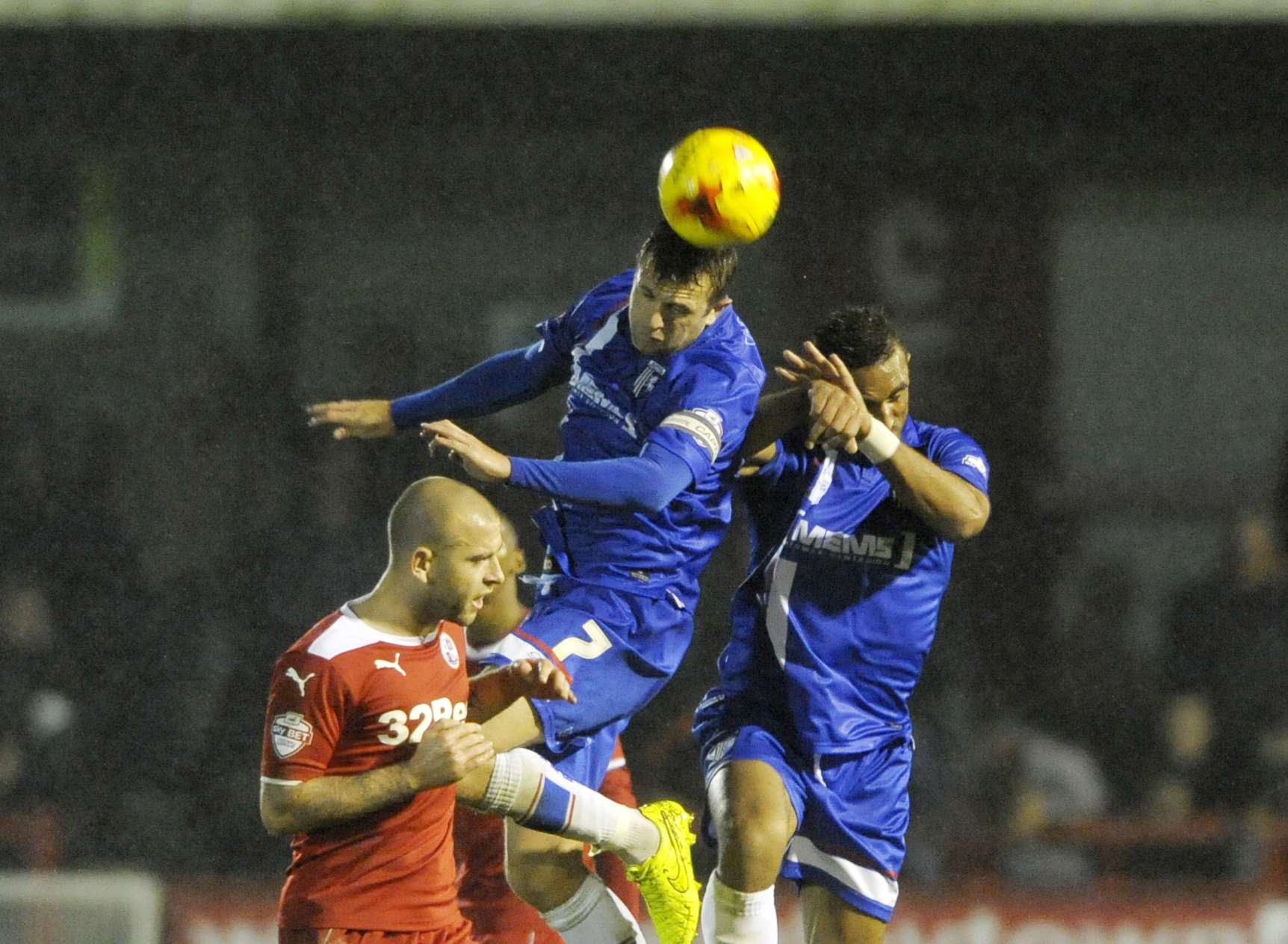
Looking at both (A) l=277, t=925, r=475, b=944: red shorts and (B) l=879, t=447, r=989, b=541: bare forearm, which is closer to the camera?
(A) l=277, t=925, r=475, b=944: red shorts

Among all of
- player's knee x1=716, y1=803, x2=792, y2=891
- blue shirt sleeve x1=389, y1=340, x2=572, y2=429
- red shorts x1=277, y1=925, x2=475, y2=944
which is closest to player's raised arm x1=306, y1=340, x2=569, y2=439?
blue shirt sleeve x1=389, y1=340, x2=572, y2=429

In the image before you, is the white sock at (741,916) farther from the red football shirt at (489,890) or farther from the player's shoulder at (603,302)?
the player's shoulder at (603,302)

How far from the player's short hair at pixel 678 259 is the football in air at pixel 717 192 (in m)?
0.02

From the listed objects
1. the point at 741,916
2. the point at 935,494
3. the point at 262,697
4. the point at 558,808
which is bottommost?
the point at 262,697

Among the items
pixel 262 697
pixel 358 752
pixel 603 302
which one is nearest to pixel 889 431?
pixel 603 302

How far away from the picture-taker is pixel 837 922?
3896 mm

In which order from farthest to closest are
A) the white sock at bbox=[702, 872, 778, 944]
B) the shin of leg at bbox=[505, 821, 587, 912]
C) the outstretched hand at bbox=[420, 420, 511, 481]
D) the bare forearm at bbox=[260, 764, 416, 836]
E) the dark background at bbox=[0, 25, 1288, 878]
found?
the dark background at bbox=[0, 25, 1288, 878] → the shin of leg at bbox=[505, 821, 587, 912] → the white sock at bbox=[702, 872, 778, 944] → the outstretched hand at bbox=[420, 420, 511, 481] → the bare forearm at bbox=[260, 764, 416, 836]

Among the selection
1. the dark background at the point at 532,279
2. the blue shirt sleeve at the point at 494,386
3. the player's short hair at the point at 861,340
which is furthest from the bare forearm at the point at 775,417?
the dark background at the point at 532,279

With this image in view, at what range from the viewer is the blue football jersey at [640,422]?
12.1ft

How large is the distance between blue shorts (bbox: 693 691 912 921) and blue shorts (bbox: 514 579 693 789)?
20 centimetres

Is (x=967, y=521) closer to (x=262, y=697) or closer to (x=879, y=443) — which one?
(x=879, y=443)

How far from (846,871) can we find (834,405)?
1.06 m

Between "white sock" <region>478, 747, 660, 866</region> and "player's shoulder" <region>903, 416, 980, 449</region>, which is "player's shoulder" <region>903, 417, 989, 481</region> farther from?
"white sock" <region>478, 747, 660, 866</region>

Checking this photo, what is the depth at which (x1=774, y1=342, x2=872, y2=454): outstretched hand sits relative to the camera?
350 cm
